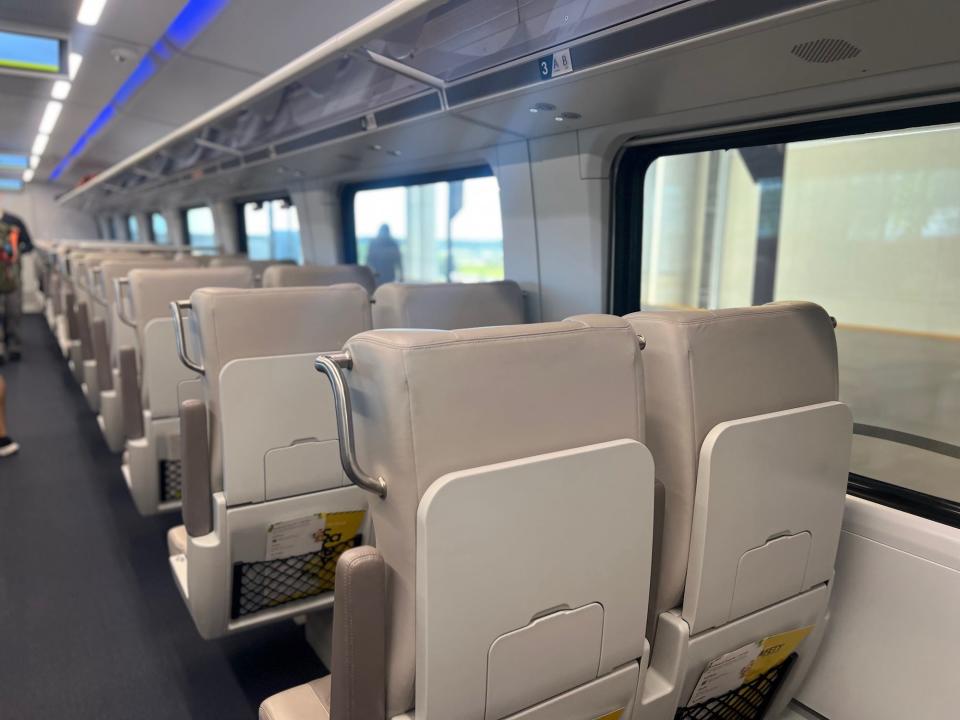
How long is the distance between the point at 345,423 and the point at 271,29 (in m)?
3.28

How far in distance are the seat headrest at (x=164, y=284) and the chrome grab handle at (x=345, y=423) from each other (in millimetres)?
2135

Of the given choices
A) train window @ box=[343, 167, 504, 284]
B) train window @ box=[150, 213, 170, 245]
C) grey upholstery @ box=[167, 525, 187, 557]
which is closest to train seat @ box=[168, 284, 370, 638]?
grey upholstery @ box=[167, 525, 187, 557]

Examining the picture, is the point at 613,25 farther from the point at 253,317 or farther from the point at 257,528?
the point at 257,528

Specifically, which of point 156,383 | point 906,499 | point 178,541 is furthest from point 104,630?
point 906,499

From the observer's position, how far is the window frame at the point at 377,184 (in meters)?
4.58

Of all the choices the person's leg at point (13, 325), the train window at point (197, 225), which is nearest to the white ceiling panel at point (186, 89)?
the person's leg at point (13, 325)

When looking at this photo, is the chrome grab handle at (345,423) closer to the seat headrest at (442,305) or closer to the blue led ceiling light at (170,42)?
the seat headrest at (442,305)

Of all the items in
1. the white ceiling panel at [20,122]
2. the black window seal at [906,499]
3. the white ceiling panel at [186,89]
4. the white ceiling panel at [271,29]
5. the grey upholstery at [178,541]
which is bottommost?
the grey upholstery at [178,541]

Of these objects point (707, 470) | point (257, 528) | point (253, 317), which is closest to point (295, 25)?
point (253, 317)

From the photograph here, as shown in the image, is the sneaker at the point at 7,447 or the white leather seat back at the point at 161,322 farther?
the sneaker at the point at 7,447

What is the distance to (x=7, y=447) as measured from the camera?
190 inches

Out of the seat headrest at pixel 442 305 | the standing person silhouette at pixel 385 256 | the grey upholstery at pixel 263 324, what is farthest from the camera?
the standing person silhouette at pixel 385 256

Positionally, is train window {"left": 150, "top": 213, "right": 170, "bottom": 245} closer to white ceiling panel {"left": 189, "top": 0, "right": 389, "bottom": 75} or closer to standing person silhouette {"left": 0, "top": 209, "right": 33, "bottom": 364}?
standing person silhouette {"left": 0, "top": 209, "right": 33, "bottom": 364}

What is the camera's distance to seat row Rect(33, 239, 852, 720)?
3.81 feet
